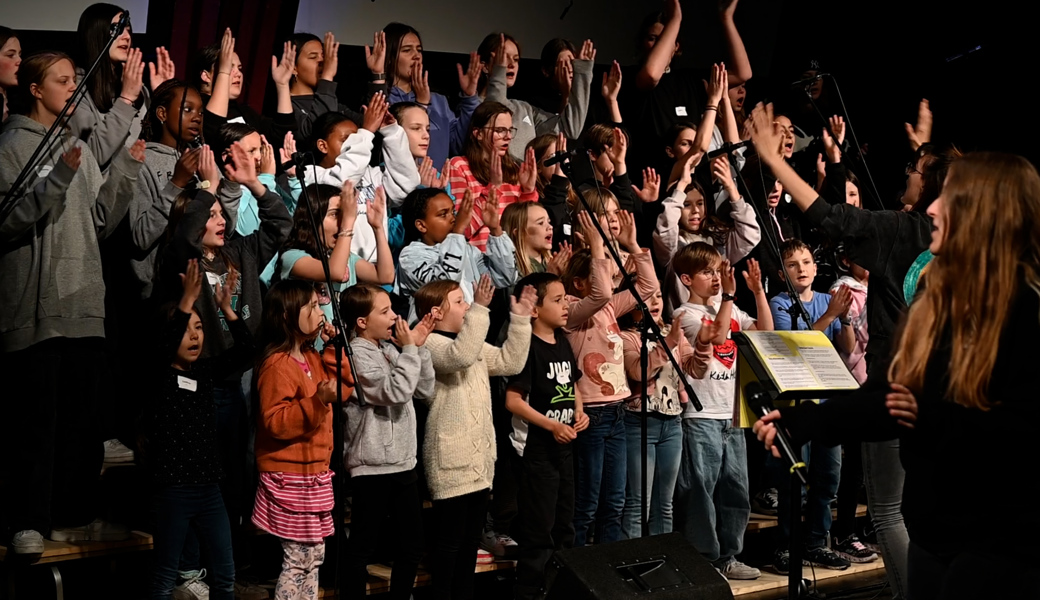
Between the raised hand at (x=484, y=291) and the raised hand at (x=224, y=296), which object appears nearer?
the raised hand at (x=224, y=296)

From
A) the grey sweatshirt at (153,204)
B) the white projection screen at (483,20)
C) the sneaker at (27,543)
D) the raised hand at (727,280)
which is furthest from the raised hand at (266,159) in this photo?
the raised hand at (727,280)

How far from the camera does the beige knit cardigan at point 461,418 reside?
3885mm

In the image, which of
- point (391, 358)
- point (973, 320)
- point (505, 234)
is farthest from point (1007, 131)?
point (973, 320)

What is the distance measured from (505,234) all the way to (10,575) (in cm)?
222

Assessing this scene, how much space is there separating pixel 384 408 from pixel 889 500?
167 cm

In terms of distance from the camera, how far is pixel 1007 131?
19.5 feet

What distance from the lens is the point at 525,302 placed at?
4.13m

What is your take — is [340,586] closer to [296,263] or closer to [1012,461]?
[296,263]

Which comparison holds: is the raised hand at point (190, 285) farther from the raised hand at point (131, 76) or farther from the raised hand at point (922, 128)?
the raised hand at point (922, 128)

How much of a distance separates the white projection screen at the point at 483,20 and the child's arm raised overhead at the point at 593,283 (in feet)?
7.17

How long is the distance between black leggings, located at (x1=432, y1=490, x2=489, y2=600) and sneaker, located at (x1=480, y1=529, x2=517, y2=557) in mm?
319

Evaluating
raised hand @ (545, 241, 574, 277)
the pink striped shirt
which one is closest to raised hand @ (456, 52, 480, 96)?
the pink striped shirt

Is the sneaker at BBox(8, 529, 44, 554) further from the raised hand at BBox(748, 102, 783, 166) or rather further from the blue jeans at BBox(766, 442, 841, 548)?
the blue jeans at BBox(766, 442, 841, 548)

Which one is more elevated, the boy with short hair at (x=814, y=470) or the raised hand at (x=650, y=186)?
the raised hand at (x=650, y=186)
